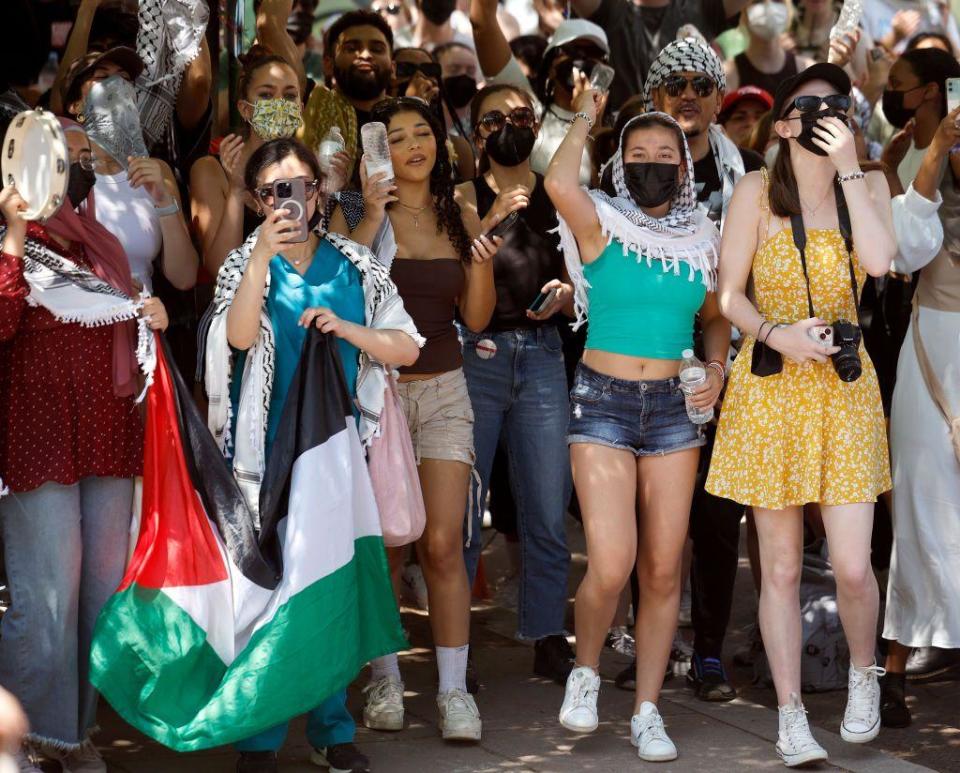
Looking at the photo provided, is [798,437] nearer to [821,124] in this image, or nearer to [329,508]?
[821,124]

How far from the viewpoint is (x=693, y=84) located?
6.12 m

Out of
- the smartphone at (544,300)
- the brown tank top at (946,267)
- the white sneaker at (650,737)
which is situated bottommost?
the white sneaker at (650,737)

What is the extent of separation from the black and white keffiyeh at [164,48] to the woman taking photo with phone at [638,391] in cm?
160

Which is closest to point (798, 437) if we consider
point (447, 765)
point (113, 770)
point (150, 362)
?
point (447, 765)

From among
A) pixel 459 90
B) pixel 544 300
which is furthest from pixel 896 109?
pixel 459 90

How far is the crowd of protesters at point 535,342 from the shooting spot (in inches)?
185

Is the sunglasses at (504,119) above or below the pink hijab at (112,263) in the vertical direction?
above

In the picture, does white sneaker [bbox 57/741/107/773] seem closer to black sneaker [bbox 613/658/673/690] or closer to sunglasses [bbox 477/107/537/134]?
black sneaker [bbox 613/658/673/690]

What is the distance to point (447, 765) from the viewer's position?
5.08 metres

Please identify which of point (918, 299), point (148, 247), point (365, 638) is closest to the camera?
point (365, 638)

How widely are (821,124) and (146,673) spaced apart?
2.68 metres

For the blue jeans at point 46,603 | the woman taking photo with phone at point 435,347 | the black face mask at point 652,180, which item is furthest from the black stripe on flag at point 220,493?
the black face mask at point 652,180

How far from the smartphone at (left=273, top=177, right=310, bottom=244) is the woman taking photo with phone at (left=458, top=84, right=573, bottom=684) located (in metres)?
1.21

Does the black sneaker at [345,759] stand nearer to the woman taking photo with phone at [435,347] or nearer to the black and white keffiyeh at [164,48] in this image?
the woman taking photo with phone at [435,347]
